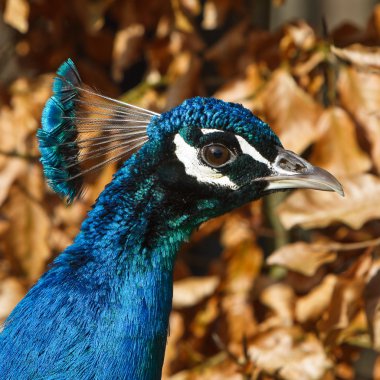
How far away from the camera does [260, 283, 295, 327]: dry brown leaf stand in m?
1.81

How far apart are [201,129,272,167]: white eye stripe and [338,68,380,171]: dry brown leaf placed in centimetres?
50

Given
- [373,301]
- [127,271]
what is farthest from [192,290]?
[127,271]

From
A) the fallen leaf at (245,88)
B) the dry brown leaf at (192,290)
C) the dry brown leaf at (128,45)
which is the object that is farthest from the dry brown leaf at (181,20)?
the dry brown leaf at (192,290)

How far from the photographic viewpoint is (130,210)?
1.23 metres

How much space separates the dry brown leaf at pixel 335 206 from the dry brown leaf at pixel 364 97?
0.47ft

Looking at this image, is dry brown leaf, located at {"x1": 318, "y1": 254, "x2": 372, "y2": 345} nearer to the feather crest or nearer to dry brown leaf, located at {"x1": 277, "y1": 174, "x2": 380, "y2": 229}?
dry brown leaf, located at {"x1": 277, "y1": 174, "x2": 380, "y2": 229}

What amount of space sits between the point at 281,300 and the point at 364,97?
0.50 m

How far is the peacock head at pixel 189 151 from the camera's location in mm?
1205

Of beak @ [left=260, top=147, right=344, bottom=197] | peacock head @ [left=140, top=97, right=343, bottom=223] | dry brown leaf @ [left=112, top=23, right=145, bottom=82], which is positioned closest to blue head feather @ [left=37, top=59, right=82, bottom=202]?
peacock head @ [left=140, top=97, right=343, bottom=223]

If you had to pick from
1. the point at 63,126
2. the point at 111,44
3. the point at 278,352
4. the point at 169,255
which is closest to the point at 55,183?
the point at 63,126

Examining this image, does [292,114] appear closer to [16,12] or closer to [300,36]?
[300,36]

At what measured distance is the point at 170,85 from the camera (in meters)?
1.97

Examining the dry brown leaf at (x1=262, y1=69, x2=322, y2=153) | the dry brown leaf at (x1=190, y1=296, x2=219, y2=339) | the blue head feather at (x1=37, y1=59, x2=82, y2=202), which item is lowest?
the blue head feather at (x1=37, y1=59, x2=82, y2=202)

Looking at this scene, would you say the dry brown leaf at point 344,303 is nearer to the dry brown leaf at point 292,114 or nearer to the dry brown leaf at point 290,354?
the dry brown leaf at point 290,354
